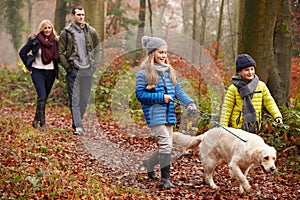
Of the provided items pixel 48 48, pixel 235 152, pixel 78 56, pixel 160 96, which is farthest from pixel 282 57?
pixel 48 48

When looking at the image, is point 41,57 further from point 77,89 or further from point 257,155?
point 257,155

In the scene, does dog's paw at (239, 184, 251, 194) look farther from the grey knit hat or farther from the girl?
the grey knit hat

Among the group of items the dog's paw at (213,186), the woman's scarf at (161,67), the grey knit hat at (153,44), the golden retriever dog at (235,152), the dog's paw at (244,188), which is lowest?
the dog's paw at (213,186)

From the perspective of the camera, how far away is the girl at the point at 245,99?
21.3 feet

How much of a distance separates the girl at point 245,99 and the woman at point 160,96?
69 centimetres

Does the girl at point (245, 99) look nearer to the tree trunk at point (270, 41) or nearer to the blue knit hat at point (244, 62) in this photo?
the blue knit hat at point (244, 62)

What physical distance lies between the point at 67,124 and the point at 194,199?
615 centimetres

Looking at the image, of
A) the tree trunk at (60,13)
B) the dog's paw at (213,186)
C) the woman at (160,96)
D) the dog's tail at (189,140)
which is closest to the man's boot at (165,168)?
the woman at (160,96)

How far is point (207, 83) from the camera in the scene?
48.6 ft

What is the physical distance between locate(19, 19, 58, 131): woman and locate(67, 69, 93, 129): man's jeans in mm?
534

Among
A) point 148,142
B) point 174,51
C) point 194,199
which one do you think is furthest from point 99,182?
point 174,51

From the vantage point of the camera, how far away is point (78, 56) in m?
9.67

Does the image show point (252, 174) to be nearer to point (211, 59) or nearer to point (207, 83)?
point (207, 83)

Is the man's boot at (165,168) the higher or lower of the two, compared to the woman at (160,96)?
lower
